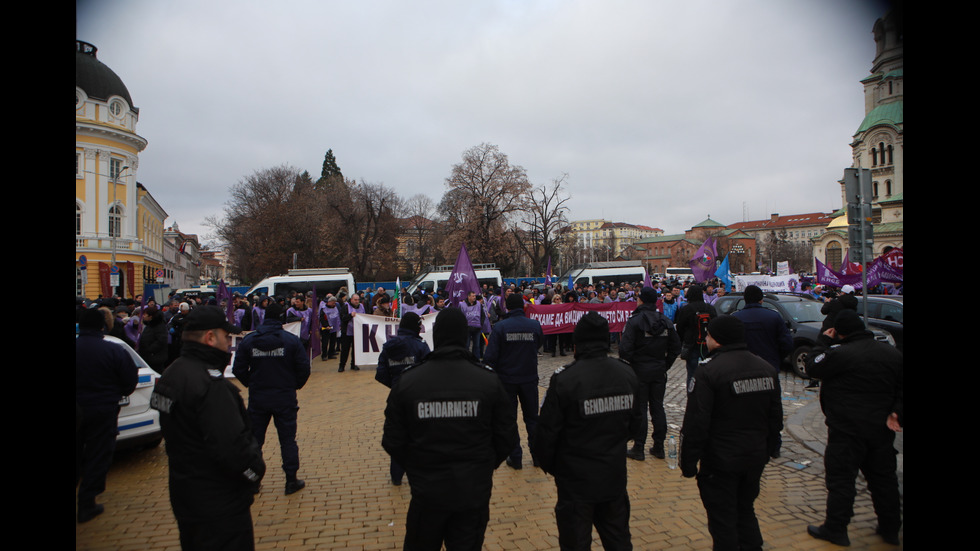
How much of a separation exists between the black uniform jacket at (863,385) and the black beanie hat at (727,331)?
49.5 inches

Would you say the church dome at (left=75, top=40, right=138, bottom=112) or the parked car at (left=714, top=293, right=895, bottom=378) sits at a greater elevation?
the church dome at (left=75, top=40, right=138, bottom=112)

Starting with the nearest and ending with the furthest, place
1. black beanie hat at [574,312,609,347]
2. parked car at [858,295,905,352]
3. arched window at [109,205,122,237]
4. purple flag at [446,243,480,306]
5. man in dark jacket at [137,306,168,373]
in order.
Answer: black beanie hat at [574,312,609,347], man in dark jacket at [137,306,168,373], purple flag at [446,243,480,306], parked car at [858,295,905,352], arched window at [109,205,122,237]

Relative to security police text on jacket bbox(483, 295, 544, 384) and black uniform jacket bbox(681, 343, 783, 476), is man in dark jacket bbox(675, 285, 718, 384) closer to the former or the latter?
security police text on jacket bbox(483, 295, 544, 384)

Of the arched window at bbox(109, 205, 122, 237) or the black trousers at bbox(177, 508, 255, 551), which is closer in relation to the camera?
the black trousers at bbox(177, 508, 255, 551)

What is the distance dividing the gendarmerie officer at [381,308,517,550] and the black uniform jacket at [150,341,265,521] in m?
0.87

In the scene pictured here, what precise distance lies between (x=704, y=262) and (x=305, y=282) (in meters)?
18.3

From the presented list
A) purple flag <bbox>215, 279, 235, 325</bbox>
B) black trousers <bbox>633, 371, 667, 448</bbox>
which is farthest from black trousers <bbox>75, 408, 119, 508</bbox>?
purple flag <bbox>215, 279, 235, 325</bbox>

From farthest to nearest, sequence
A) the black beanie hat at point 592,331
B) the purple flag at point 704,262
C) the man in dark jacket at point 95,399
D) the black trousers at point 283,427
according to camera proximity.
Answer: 1. the purple flag at point 704,262
2. the black trousers at point 283,427
3. the man in dark jacket at point 95,399
4. the black beanie hat at point 592,331

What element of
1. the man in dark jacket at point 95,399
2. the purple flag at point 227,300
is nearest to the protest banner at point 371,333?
the purple flag at point 227,300

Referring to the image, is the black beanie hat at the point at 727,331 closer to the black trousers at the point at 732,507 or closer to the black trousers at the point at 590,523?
the black trousers at the point at 732,507

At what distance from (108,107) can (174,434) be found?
4925cm

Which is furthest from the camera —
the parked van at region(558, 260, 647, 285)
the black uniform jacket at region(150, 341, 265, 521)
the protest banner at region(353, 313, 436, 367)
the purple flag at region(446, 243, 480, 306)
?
the parked van at region(558, 260, 647, 285)

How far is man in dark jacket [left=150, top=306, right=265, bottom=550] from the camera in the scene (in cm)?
302

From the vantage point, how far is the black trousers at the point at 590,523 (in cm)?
346
